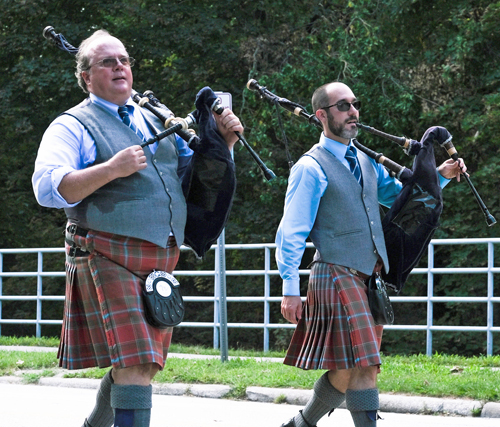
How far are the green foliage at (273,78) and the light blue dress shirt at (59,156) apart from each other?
11606mm

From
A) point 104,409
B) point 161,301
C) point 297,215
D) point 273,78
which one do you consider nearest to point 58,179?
point 161,301

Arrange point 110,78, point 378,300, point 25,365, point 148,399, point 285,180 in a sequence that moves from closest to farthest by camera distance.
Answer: point 148,399 < point 110,78 < point 378,300 < point 25,365 < point 285,180

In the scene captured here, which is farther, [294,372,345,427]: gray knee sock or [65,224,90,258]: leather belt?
[294,372,345,427]: gray knee sock

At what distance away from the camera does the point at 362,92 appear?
15.5 m

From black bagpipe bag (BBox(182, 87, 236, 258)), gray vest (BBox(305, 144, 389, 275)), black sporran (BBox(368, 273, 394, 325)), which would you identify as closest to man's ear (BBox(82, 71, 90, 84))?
black bagpipe bag (BBox(182, 87, 236, 258))

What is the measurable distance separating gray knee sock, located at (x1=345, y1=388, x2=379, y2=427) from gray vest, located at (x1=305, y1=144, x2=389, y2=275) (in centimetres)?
61

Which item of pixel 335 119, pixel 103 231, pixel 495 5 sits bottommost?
pixel 103 231

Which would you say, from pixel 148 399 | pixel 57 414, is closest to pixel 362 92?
pixel 57 414

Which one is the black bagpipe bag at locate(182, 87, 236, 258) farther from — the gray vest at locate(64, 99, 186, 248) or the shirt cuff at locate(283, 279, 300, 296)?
the shirt cuff at locate(283, 279, 300, 296)

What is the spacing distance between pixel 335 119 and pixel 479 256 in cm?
1081

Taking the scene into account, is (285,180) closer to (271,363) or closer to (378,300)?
(271,363)

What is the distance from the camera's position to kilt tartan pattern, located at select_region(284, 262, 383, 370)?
14.6 feet

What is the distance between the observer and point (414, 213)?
15.7ft

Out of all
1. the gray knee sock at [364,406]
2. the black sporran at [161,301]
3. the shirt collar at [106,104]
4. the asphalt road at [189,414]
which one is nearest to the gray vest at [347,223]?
the gray knee sock at [364,406]
